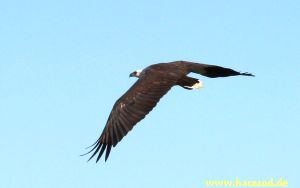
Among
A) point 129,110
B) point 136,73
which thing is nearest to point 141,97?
point 129,110

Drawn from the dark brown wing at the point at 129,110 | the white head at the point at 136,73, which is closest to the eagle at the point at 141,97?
the dark brown wing at the point at 129,110

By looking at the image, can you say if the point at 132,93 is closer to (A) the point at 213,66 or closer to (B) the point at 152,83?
(B) the point at 152,83

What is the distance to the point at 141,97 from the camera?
16719mm

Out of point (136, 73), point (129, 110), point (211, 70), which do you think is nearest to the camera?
point (129, 110)

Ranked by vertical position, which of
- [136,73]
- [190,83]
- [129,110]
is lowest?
[129,110]

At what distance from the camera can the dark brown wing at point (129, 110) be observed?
1642cm

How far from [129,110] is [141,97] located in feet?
1.16

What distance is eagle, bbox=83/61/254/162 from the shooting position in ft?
53.9

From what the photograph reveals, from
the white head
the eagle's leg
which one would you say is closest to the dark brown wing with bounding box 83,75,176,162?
the eagle's leg

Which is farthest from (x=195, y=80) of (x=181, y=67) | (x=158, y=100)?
(x=158, y=100)

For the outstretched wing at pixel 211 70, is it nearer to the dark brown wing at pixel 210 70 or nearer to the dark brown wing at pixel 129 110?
the dark brown wing at pixel 210 70

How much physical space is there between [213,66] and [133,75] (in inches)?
91.5

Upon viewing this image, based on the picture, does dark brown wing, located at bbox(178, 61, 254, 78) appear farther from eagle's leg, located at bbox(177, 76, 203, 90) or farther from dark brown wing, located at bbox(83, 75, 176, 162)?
dark brown wing, located at bbox(83, 75, 176, 162)

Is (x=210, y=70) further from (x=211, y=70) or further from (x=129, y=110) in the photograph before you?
(x=129, y=110)
